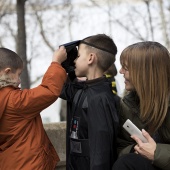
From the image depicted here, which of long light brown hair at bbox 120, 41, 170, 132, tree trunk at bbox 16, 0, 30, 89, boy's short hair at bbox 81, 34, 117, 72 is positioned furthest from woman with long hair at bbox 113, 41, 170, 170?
tree trunk at bbox 16, 0, 30, 89

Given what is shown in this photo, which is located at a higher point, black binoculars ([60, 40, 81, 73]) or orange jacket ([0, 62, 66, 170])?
black binoculars ([60, 40, 81, 73])

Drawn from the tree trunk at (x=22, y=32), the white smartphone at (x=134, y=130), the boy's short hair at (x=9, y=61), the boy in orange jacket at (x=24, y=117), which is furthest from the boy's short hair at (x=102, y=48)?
the tree trunk at (x=22, y=32)

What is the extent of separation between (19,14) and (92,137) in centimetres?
451

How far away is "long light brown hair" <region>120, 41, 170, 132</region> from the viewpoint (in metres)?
2.51

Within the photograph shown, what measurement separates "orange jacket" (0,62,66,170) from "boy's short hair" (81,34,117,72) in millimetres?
344

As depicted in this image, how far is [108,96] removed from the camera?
271 cm

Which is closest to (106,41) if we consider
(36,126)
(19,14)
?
(36,126)

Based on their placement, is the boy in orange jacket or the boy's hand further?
the boy's hand

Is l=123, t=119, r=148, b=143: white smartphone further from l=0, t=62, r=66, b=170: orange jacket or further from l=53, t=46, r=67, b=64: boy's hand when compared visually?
l=53, t=46, r=67, b=64: boy's hand

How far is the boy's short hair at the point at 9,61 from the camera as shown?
2809 millimetres

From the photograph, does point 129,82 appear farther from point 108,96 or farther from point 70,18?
point 70,18

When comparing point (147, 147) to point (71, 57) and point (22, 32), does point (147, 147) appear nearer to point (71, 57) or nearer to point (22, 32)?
point (71, 57)

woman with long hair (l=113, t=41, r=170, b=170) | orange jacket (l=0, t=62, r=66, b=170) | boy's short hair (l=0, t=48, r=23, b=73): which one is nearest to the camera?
woman with long hair (l=113, t=41, r=170, b=170)

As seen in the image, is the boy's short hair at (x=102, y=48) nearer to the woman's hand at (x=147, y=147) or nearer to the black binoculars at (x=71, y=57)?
the black binoculars at (x=71, y=57)
